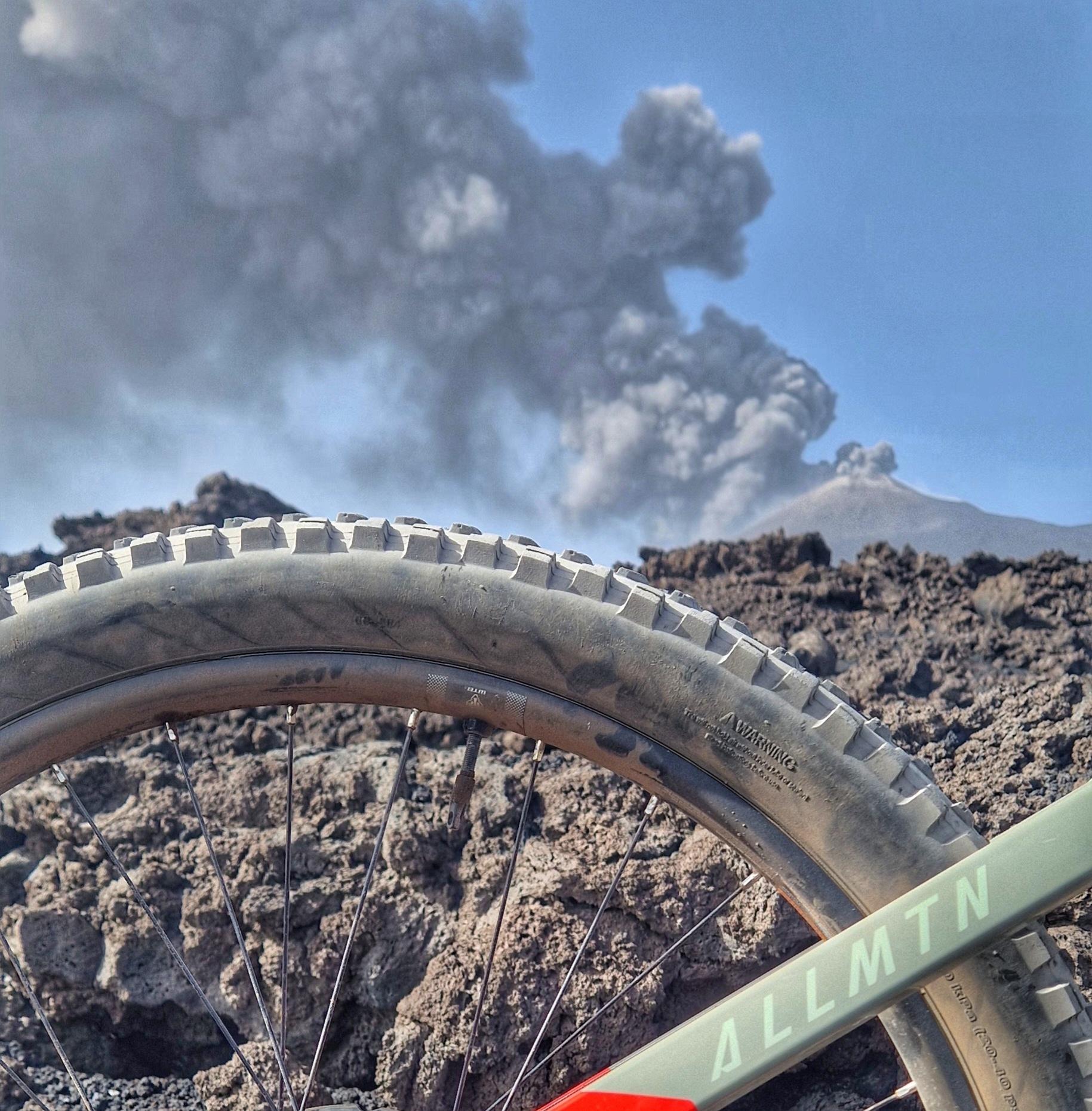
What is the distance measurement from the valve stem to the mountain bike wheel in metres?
0.05

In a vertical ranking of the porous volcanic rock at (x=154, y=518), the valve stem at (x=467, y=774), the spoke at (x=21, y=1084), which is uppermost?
the porous volcanic rock at (x=154, y=518)

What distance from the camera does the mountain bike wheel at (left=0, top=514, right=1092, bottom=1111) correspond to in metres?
1.66

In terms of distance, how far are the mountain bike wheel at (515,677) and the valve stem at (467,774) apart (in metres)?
0.05

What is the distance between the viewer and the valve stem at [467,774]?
1.80 meters

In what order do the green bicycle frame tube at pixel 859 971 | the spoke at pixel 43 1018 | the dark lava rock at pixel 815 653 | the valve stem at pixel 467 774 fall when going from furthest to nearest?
Answer: the dark lava rock at pixel 815 653, the valve stem at pixel 467 774, the spoke at pixel 43 1018, the green bicycle frame tube at pixel 859 971

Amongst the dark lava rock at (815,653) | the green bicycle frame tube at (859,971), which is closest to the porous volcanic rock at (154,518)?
the dark lava rock at (815,653)

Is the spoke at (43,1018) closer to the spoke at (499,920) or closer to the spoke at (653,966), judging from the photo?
the spoke at (499,920)

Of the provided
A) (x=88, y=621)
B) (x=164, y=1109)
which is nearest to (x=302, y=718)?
(x=164, y=1109)

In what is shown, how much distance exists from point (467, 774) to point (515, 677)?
271 millimetres

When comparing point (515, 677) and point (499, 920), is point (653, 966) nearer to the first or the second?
point (499, 920)

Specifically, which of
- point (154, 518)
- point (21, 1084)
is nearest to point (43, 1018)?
point (21, 1084)

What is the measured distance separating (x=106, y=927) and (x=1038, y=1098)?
266cm

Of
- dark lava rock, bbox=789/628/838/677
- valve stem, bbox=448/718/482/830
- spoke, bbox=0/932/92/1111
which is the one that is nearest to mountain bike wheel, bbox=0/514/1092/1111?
valve stem, bbox=448/718/482/830

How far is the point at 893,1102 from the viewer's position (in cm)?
249
